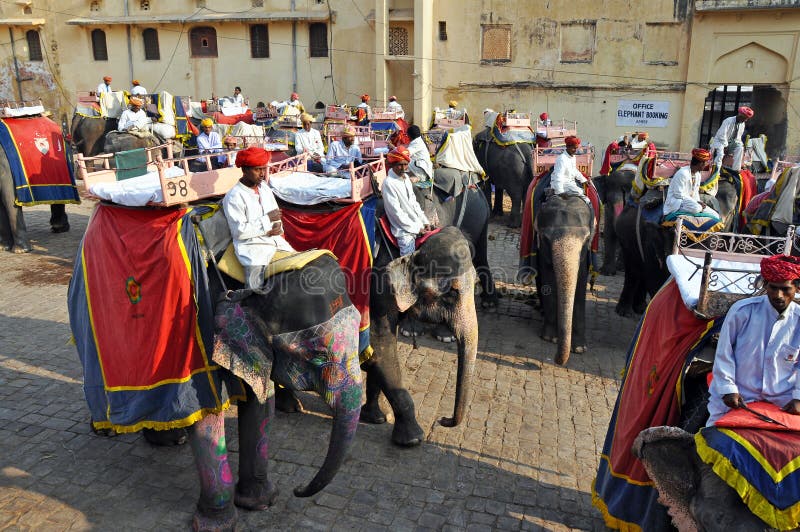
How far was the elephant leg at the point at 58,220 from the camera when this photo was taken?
12344 mm

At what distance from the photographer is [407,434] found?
5.41 metres

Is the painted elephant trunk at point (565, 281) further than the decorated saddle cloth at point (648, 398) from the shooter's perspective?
Yes

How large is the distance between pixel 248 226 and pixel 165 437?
2.27 metres

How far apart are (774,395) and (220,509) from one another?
3.40 metres

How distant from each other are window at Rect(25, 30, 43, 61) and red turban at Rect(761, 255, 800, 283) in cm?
3218

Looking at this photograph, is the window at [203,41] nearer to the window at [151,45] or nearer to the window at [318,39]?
the window at [151,45]

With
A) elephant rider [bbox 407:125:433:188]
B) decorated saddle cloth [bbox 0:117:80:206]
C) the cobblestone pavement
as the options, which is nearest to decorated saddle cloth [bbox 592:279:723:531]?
the cobblestone pavement

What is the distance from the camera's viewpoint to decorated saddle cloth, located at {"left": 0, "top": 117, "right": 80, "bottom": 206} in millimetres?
10891

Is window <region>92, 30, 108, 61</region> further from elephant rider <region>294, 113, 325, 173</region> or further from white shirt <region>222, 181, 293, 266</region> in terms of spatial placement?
white shirt <region>222, 181, 293, 266</region>

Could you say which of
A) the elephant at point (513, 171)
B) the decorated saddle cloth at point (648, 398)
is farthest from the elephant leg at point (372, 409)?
the elephant at point (513, 171)

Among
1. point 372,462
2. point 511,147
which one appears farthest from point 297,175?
point 511,147

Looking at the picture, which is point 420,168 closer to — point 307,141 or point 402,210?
point 402,210

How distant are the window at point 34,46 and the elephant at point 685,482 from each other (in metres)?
32.2

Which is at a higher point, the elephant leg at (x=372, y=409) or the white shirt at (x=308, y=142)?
the white shirt at (x=308, y=142)
